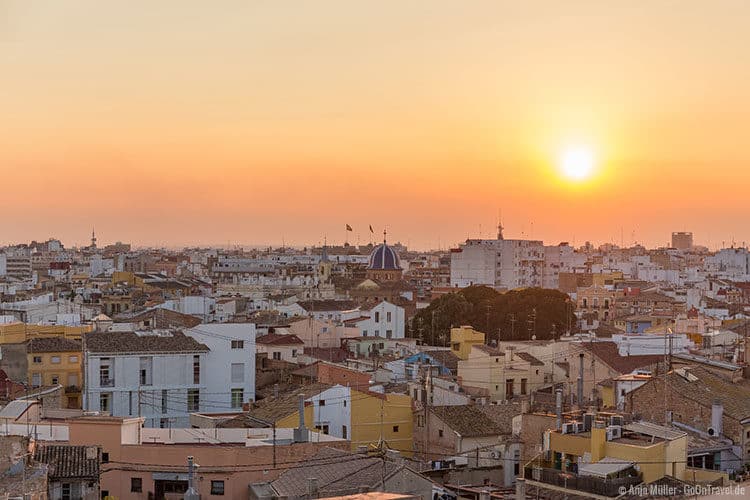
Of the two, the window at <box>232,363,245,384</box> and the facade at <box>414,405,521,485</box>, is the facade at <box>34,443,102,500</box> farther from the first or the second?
the window at <box>232,363,245,384</box>

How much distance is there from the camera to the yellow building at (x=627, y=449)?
1686cm

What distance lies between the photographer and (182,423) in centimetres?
2847

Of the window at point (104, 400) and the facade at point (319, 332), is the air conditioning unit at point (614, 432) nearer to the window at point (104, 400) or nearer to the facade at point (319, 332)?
the window at point (104, 400)

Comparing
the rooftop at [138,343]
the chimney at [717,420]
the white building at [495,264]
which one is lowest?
the chimney at [717,420]

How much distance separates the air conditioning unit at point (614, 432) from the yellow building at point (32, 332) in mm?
19260

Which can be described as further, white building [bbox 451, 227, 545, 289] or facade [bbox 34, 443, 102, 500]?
white building [bbox 451, 227, 545, 289]

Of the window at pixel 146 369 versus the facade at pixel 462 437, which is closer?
the facade at pixel 462 437

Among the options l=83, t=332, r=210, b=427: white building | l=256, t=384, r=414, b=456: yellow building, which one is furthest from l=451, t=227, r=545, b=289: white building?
l=256, t=384, r=414, b=456: yellow building

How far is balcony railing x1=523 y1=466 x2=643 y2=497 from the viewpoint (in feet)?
52.3

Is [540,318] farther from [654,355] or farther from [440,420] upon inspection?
[440,420]

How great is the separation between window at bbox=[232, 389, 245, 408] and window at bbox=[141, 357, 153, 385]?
2.43m

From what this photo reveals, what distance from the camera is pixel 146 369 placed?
28938mm

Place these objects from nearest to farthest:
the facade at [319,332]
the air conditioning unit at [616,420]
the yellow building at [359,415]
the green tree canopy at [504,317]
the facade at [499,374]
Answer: the air conditioning unit at [616,420] < the yellow building at [359,415] < the facade at [499,374] < the facade at [319,332] < the green tree canopy at [504,317]

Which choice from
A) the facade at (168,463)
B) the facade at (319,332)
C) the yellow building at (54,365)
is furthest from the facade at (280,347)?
the facade at (168,463)
